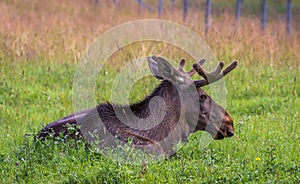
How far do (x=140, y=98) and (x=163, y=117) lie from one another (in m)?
2.89

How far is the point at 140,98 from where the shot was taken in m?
9.46

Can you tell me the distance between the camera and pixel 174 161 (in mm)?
6137

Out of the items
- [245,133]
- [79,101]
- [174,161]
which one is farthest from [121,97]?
[174,161]

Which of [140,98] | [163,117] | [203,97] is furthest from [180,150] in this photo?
[140,98]

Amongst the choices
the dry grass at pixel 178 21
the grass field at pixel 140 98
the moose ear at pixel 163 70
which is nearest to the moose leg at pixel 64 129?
the grass field at pixel 140 98

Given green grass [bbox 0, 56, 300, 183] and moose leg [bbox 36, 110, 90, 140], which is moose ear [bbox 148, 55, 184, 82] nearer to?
green grass [bbox 0, 56, 300, 183]

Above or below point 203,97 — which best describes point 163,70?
above

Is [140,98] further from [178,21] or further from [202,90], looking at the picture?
[178,21]

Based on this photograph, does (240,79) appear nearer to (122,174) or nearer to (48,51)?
(48,51)

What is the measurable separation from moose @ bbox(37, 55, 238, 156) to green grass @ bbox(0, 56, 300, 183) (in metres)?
0.22

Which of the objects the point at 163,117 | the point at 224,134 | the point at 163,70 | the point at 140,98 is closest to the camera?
the point at 163,70

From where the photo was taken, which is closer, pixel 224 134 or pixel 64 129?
pixel 64 129

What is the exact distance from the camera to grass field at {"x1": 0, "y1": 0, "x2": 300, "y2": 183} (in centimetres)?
577

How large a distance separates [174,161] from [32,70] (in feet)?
19.8
